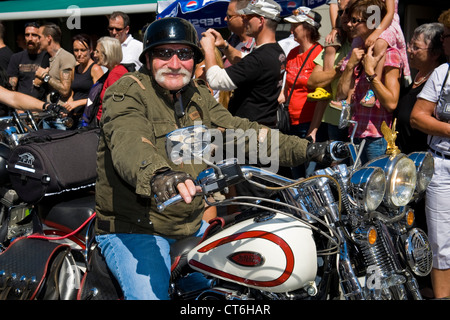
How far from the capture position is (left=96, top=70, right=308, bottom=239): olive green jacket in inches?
104

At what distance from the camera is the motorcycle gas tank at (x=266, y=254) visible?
2.30m

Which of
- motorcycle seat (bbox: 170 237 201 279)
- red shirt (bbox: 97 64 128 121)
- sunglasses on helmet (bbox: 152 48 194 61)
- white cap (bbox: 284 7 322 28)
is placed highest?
sunglasses on helmet (bbox: 152 48 194 61)

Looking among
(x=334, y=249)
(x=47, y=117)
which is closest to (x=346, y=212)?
(x=334, y=249)

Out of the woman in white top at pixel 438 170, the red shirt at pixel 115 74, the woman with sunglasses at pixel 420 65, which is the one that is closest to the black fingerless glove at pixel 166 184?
the woman in white top at pixel 438 170

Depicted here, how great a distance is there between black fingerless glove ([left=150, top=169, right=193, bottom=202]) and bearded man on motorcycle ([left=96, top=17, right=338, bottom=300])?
1.34ft

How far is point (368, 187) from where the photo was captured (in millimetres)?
2314

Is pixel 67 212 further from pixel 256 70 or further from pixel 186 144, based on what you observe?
pixel 256 70

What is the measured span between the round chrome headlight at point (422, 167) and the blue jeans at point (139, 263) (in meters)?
1.16

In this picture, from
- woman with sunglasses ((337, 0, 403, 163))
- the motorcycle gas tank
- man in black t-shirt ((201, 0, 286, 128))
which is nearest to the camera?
the motorcycle gas tank

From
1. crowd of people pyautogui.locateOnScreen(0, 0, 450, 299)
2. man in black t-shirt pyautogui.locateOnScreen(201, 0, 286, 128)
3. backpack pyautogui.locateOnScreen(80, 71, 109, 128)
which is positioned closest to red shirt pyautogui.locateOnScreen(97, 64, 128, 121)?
crowd of people pyautogui.locateOnScreen(0, 0, 450, 299)

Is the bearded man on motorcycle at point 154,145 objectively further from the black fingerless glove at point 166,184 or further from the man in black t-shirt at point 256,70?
the man in black t-shirt at point 256,70

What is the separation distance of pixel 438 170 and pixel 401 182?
1.72m

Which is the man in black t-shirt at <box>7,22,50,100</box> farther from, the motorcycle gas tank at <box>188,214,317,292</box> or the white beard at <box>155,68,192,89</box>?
the motorcycle gas tank at <box>188,214,317,292</box>

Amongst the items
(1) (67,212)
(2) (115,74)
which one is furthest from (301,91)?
(1) (67,212)
